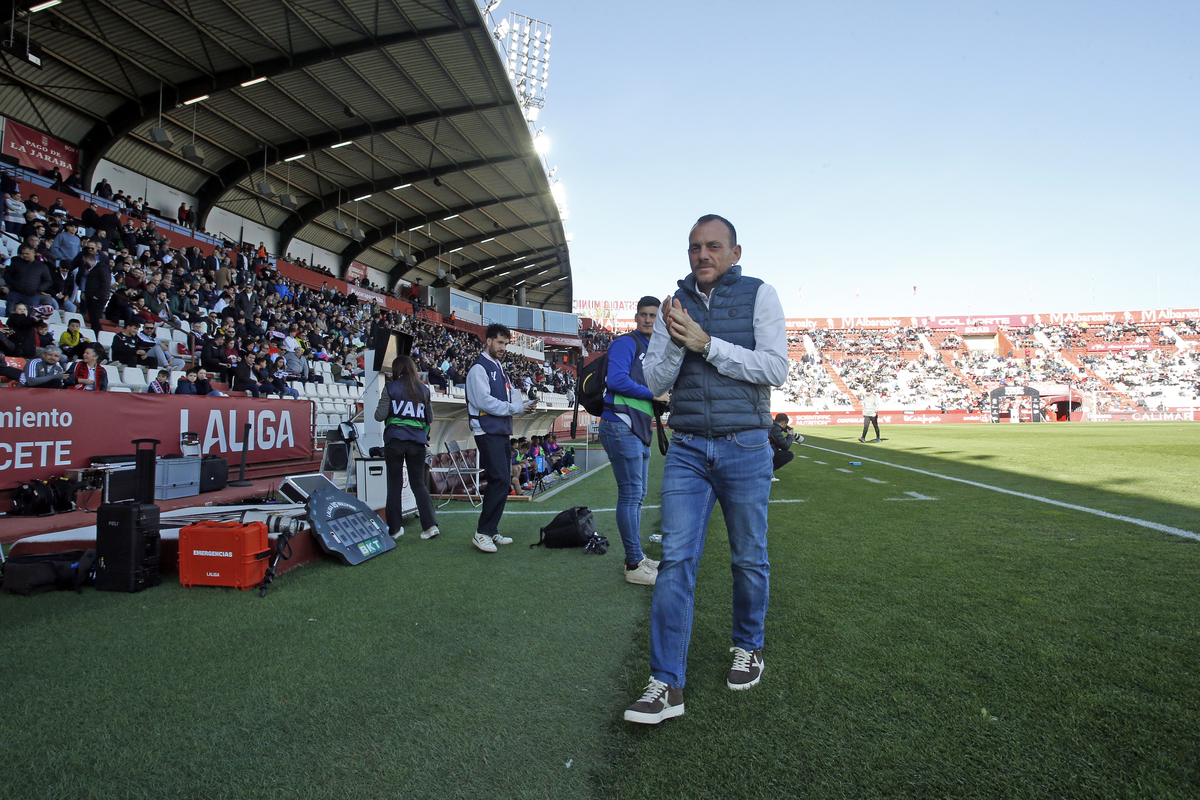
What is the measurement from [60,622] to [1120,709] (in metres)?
4.66

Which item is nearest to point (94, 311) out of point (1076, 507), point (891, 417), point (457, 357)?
point (1076, 507)

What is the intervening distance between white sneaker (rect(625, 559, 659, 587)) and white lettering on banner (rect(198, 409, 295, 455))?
6.68 m

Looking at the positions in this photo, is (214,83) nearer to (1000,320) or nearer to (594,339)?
(594,339)

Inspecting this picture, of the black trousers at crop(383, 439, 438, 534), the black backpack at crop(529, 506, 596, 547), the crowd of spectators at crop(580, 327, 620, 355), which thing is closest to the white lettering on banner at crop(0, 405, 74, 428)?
the black trousers at crop(383, 439, 438, 534)

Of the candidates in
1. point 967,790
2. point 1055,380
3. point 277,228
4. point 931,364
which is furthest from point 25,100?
point 1055,380

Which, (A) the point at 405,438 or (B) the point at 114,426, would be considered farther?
(B) the point at 114,426

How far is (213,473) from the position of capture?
7617 millimetres

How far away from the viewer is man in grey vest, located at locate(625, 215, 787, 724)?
228cm

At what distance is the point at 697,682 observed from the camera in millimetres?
2473

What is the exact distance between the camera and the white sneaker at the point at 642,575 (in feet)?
13.1

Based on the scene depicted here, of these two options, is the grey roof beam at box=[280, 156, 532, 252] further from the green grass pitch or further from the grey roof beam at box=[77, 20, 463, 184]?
the green grass pitch

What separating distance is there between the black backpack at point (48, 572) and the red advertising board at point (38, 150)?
17.5 meters

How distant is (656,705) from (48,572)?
3867 mm

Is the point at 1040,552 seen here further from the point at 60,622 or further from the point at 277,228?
the point at 277,228
